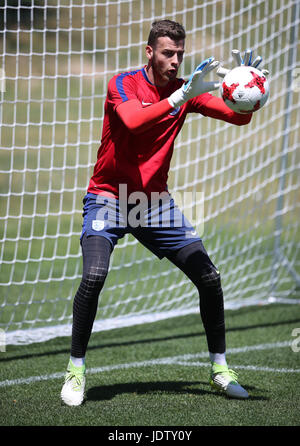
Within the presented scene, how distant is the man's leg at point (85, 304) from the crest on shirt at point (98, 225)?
0.05 meters

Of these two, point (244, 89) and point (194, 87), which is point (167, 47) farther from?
point (244, 89)

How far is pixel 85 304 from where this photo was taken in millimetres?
3629

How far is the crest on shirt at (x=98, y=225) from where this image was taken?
3.69 metres

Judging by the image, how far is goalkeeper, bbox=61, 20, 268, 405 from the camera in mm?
3639

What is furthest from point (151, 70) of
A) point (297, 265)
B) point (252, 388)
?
point (297, 265)

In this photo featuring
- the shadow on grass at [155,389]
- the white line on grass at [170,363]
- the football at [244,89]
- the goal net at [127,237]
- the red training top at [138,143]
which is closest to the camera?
the football at [244,89]

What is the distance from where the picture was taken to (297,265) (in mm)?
8586

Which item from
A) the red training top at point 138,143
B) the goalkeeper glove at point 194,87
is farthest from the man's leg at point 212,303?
the goalkeeper glove at point 194,87
